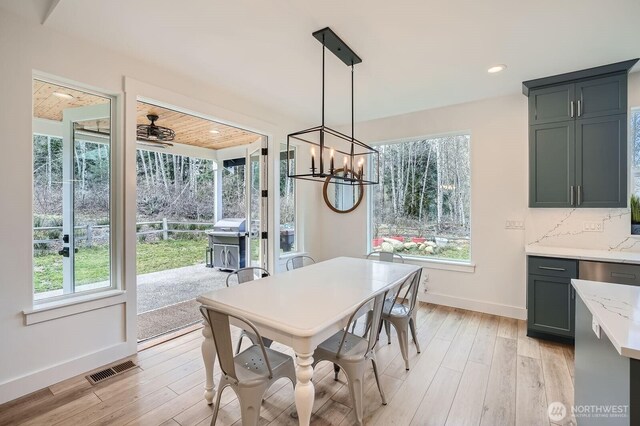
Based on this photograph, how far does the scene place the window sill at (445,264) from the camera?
3.83 metres

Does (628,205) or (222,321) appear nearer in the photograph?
(222,321)

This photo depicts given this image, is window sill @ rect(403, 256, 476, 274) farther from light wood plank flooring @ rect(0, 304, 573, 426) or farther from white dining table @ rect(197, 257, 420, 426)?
white dining table @ rect(197, 257, 420, 426)

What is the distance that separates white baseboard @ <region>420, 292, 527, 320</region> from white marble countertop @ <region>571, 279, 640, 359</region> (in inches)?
76.7

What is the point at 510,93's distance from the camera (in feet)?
11.4

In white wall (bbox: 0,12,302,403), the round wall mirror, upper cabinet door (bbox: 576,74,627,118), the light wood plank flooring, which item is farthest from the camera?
the round wall mirror

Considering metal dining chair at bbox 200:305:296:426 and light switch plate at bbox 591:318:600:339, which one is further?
metal dining chair at bbox 200:305:296:426


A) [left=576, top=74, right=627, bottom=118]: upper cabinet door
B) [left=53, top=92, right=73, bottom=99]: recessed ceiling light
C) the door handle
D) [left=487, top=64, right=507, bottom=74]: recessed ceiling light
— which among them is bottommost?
the door handle

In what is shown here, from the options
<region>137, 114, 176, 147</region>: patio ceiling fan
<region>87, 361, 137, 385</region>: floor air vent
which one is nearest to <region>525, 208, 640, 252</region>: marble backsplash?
<region>87, 361, 137, 385</region>: floor air vent

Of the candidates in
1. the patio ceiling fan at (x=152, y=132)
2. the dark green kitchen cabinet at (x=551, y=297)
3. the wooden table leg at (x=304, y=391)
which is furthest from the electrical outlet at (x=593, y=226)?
the patio ceiling fan at (x=152, y=132)

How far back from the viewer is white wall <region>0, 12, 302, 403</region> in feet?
6.58

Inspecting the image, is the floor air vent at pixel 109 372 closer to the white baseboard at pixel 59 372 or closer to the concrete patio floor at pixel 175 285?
the white baseboard at pixel 59 372

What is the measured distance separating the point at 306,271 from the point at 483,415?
167 cm

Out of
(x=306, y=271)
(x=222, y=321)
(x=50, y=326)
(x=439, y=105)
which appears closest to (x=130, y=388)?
(x=50, y=326)

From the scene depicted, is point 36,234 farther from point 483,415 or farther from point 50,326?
point 483,415
